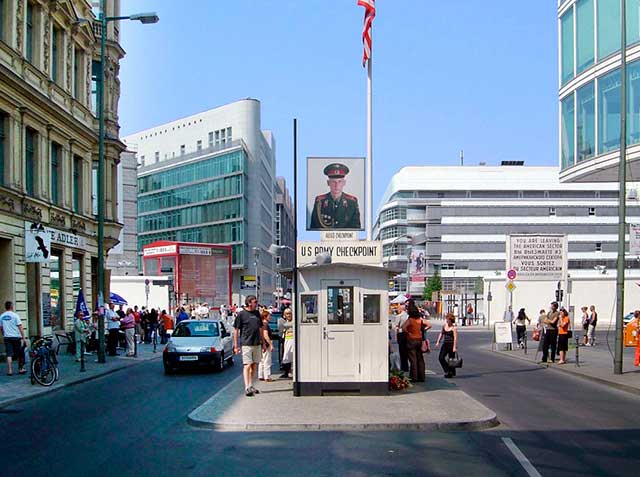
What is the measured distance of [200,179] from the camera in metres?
95.5

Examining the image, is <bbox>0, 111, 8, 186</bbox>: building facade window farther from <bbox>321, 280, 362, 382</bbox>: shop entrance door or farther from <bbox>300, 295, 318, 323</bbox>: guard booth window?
<bbox>321, 280, 362, 382</bbox>: shop entrance door

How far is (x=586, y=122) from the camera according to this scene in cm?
2608

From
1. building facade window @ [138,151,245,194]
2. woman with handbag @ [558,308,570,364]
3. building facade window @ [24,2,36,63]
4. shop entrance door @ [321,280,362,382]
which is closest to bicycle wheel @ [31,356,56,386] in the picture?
shop entrance door @ [321,280,362,382]

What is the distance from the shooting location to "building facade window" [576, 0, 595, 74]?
25609 millimetres

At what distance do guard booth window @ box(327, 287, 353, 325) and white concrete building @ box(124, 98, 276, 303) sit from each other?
7062 centimetres

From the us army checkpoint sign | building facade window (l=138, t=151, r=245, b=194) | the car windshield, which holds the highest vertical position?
building facade window (l=138, t=151, r=245, b=194)

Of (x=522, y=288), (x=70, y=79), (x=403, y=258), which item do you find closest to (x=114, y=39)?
(x=70, y=79)

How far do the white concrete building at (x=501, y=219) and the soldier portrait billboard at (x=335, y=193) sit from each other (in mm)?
79073

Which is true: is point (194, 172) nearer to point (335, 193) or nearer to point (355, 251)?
point (335, 193)

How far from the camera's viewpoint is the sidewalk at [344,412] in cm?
1149

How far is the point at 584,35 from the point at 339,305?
52.8ft

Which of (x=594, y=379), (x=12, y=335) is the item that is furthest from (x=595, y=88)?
(x=12, y=335)

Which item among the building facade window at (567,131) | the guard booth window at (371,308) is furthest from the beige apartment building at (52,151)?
the building facade window at (567,131)

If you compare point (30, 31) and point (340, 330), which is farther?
point (30, 31)
